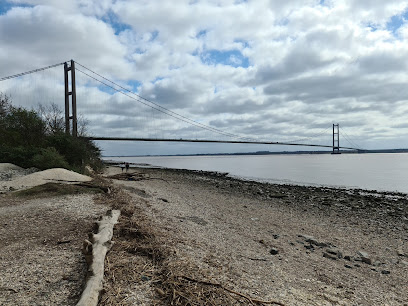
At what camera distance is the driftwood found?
2430 millimetres

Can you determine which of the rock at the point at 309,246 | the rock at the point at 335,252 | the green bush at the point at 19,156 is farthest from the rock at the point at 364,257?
the green bush at the point at 19,156

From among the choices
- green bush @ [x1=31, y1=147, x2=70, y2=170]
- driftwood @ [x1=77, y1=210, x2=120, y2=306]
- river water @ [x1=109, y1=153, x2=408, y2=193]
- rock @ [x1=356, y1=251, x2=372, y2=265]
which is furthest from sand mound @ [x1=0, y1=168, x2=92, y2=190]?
river water @ [x1=109, y1=153, x2=408, y2=193]

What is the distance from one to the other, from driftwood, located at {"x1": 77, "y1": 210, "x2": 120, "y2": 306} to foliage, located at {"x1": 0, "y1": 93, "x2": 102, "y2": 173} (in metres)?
11.2

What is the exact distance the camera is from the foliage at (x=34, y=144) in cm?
1423

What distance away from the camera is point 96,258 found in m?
3.11

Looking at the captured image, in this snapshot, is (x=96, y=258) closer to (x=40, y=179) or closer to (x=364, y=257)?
(x=364, y=257)

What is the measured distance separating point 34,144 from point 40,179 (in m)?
9.65

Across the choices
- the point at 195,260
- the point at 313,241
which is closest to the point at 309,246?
the point at 313,241

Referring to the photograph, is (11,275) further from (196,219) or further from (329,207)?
(329,207)

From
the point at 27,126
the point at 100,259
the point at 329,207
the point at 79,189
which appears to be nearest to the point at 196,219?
the point at 79,189

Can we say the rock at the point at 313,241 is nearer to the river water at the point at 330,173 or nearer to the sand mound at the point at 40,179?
the sand mound at the point at 40,179

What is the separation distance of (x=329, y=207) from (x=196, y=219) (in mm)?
8031

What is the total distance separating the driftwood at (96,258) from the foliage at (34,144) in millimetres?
11247

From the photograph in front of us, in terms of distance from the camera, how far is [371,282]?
458cm
